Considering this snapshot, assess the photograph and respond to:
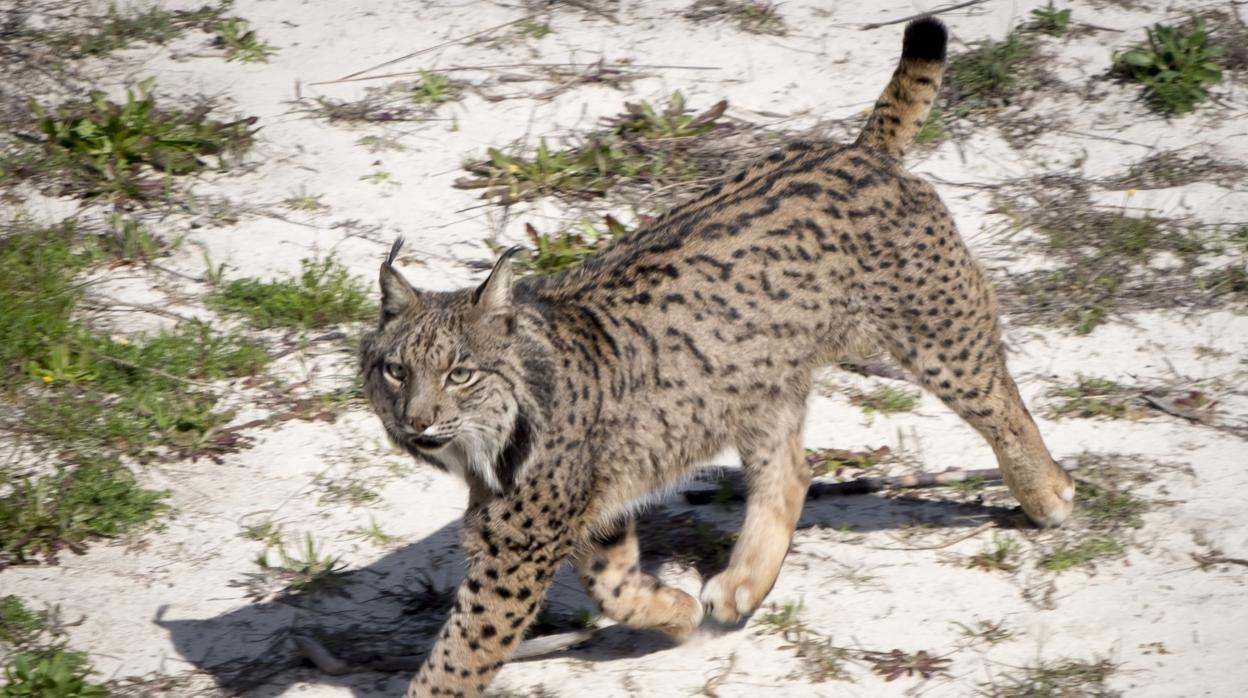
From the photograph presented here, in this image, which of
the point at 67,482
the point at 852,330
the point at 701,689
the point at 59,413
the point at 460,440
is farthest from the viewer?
the point at 59,413

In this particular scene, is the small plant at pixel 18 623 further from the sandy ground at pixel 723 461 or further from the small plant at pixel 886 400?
the small plant at pixel 886 400

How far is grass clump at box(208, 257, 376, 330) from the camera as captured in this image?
6.62m

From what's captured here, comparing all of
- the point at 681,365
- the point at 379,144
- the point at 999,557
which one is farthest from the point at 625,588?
the point at 379,144

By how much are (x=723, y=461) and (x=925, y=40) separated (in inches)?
76.2

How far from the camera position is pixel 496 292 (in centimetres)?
455

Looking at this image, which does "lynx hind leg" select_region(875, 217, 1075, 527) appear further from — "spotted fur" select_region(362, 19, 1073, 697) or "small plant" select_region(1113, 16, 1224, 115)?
"small plant" select_region(1113, 16, 1224, 115)

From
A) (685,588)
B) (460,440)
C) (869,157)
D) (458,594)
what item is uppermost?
(869,157)

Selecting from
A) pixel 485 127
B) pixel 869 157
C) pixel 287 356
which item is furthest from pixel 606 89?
pixel 869 157

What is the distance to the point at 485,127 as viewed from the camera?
A: 25.7 ft

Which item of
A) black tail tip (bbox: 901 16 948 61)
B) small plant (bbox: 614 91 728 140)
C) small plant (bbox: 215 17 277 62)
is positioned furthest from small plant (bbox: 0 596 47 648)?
small plant (bbox: 215 17 277 62)

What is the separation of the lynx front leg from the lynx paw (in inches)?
31.4

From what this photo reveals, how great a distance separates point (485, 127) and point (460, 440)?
11.9 ft

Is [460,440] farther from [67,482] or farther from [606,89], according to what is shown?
[606,89]

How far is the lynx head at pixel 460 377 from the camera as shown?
4.46 metres
